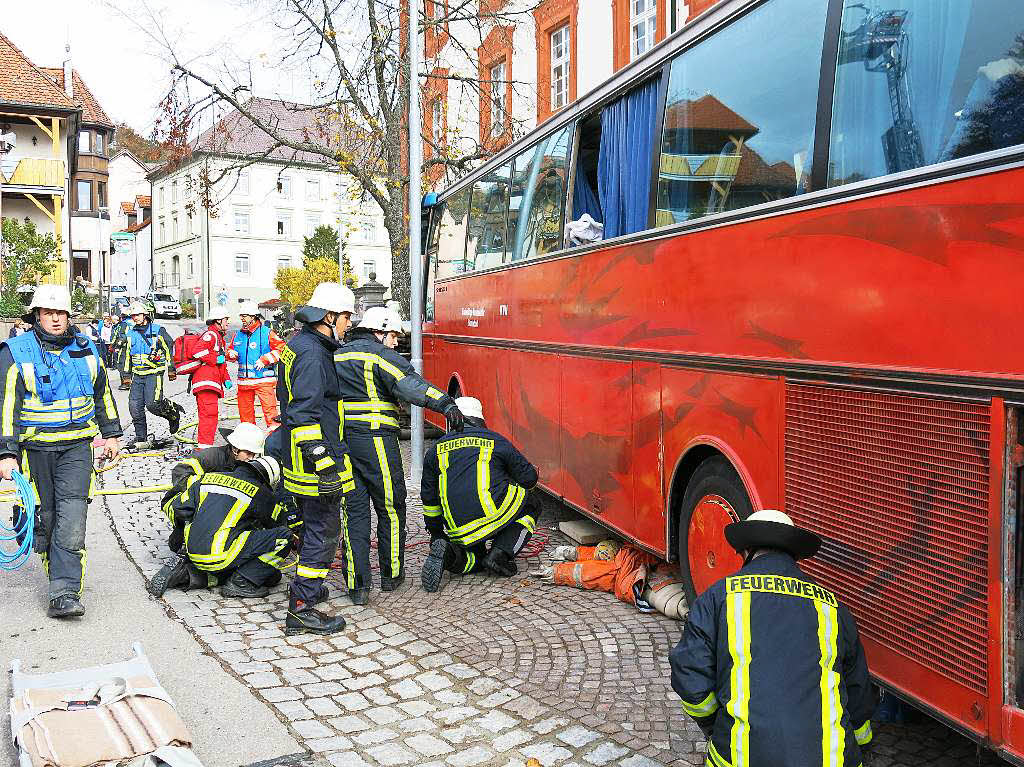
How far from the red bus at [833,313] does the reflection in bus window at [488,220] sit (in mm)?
2144

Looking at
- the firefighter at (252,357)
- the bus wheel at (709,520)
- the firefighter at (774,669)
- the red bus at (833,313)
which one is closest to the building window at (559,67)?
the firefighter at (252,357)

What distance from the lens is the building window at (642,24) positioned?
63.9 feet

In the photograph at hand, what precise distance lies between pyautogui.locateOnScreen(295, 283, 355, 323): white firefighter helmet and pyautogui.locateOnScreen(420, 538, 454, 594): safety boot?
1787mm

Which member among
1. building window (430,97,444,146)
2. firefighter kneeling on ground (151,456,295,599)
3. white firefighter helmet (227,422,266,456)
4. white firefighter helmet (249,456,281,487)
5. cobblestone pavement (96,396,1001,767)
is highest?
building window (430,97,444,146)

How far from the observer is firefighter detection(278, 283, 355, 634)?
583 centimetres

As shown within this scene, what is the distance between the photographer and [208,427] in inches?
480

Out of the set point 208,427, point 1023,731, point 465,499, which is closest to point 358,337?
point 465,499

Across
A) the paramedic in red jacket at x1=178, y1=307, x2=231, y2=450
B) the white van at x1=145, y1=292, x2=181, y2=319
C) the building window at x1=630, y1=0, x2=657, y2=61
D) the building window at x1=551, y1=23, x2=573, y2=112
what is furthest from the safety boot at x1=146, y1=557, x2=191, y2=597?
the white van at x1=145, y1=292, x2=181, y2=319

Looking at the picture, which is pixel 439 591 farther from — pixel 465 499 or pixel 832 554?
pixel 832 554

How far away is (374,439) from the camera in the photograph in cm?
662

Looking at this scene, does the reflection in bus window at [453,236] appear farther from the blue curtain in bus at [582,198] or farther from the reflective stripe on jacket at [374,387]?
the reflective stripe on jacket at [374,387]

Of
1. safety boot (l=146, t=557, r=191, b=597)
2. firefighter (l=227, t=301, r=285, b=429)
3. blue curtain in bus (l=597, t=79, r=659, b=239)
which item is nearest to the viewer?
blue curtain in bus (l=597, t=79, r=659, b=239)

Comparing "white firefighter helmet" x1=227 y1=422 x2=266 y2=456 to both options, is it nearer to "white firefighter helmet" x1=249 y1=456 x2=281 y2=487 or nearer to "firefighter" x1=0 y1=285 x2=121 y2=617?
"white firefighter helmet" x1=249 y1=456 x2=281 y2=487

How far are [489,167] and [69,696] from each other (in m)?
7.26
